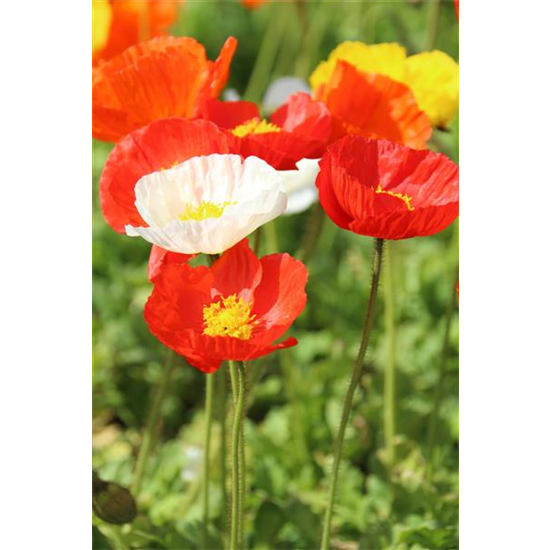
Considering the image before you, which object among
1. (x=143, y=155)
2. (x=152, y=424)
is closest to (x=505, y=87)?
(x=143, y=155)

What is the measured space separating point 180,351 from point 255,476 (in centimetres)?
85

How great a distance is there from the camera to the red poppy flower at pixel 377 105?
108 cm

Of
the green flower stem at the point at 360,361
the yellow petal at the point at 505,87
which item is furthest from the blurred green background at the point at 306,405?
the yellow petal at the point at 505,87

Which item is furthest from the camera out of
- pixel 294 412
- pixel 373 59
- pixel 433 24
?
pixel 294 412

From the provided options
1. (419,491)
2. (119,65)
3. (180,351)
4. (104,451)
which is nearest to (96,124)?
(119,65)

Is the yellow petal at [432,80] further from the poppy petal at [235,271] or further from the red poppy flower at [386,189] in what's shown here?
the poppy petal at [235,271]

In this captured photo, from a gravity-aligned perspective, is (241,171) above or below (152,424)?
above

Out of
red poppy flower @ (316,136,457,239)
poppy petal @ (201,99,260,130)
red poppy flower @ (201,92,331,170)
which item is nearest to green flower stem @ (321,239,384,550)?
red poppy flower @ (316,136,457,239)

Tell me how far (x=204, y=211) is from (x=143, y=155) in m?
0.13

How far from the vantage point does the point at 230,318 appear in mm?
835

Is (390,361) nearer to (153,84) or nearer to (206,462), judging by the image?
(206,462)

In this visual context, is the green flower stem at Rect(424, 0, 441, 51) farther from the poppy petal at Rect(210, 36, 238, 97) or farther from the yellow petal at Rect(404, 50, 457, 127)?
the poppy petal at Rect(210, 36, 238, 97)

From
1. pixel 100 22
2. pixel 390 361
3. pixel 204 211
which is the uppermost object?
pixel 100 22
